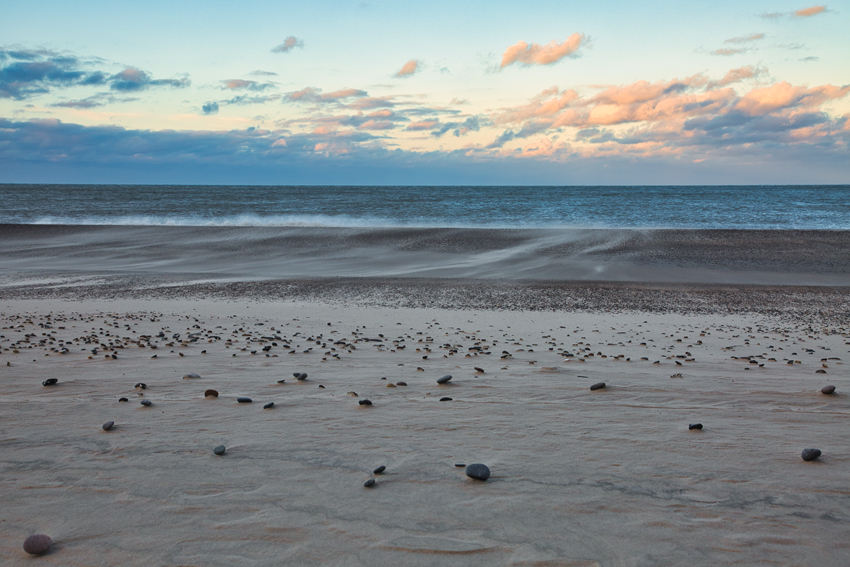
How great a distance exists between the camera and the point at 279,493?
8.79 feet

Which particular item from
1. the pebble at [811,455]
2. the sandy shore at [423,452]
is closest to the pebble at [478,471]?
the sandy shore at [423,452]

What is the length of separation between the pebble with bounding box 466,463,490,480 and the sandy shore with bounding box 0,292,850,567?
6 cm

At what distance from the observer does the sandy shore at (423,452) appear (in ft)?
7.49

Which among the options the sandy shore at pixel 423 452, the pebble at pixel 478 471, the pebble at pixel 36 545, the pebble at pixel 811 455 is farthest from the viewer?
the pebble at pixel 811 455

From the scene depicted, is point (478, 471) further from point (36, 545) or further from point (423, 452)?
point (36, 545)

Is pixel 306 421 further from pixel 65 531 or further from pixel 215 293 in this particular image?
pixel 215 293

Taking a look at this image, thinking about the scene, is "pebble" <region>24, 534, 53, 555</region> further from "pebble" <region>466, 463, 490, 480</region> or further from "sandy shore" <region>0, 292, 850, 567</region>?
"pebble" <region>466, 463, 490, 480</region>

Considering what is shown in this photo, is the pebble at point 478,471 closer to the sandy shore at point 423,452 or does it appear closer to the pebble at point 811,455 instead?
the sandy shore at point 423,452

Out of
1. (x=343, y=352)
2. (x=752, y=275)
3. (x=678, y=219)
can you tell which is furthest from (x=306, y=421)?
(x=678, y=219)

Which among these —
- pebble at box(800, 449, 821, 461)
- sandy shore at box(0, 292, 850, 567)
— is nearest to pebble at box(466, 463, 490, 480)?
sandy shore at box(0, 292, 850, 567)

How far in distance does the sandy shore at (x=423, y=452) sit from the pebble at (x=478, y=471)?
6 centimetres

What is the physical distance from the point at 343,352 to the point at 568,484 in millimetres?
4169

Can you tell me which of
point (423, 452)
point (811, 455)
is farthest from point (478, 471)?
point (811, 455)

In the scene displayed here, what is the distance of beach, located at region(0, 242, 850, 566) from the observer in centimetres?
229
